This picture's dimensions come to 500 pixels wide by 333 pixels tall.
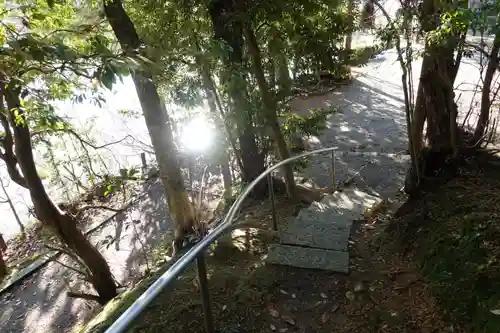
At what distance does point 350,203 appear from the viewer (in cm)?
562

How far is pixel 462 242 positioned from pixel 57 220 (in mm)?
4912

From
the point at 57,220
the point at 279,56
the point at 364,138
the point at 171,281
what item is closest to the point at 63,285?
the point at 57,220

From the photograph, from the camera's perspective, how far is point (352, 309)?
2.65 metres

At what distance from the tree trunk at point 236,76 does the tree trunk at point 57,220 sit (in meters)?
2.58

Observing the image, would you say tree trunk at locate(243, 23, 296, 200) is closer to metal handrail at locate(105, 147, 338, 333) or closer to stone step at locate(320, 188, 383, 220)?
stone step at locate(320, 188, 383, 220)

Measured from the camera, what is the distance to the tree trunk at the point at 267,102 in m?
5.07

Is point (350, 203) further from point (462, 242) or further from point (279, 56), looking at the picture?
point (462, 242)

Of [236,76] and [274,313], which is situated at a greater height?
[236,76]

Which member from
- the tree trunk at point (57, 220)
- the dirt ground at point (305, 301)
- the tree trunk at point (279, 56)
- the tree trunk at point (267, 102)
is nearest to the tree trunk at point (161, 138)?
the tree trunk at point (57, 220)

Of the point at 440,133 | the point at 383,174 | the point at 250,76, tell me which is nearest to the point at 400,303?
the point at 440,133

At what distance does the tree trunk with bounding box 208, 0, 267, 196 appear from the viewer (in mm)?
4699

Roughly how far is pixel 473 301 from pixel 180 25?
4.55 metres

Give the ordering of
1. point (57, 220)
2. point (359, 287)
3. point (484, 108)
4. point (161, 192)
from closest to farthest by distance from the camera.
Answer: point (359, 287) < point (484, 108) < point (57, 220) < point (161, 192)

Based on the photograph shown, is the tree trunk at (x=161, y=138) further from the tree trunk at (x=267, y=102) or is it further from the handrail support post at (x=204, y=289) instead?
the handrail support post at (x=204, y=289)
